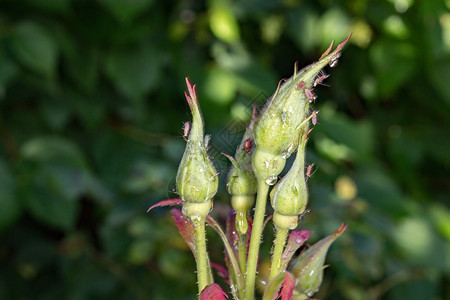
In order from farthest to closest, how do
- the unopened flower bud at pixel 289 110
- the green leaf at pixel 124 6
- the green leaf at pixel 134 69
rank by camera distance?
the green leaf at pixel 134 69
the green leaf at pixel 124 6
the unopened flower bud at pixel 289 110

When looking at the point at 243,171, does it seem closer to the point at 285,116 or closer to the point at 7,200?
the point at 285,116

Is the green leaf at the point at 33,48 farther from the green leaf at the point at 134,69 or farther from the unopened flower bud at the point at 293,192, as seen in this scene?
the unopened flower bud at the point at 293,192

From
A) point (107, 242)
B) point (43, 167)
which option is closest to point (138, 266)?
point (107, 242)

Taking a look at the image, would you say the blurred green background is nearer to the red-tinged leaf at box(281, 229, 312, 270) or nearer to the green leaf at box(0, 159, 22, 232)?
the green leaf at box(0, 159, 22, 232)

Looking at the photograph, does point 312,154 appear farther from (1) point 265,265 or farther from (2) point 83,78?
(2) point 83,78

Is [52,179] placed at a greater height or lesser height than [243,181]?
greater

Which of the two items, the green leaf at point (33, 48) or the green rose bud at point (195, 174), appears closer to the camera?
the green rose bud at point (195, 174)

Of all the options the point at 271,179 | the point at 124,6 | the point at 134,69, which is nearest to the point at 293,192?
the point at 271,179

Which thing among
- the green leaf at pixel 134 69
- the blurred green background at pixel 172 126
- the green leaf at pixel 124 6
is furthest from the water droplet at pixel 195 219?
the green leaf at pixel 134 69
